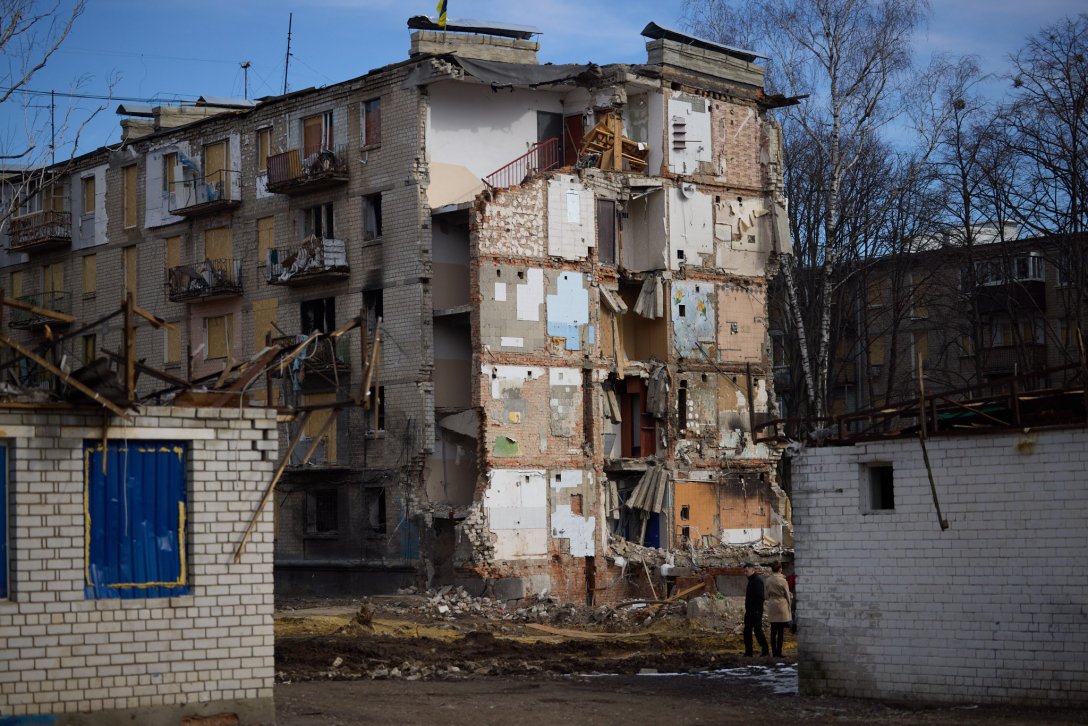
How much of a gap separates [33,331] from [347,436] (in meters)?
14.2

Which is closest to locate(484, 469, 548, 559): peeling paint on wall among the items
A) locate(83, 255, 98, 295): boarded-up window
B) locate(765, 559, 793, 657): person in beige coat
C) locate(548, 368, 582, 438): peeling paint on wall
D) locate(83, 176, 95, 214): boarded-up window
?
locate(548, 368, 582, 438): peeling paint on wall

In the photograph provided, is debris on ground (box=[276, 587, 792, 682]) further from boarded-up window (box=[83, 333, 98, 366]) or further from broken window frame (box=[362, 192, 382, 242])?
boarded-up window (box=[83, 333, 98, 366])

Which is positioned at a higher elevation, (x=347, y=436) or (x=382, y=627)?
(x=347, y=436)

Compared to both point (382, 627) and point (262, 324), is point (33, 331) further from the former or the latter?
point (382, 627)

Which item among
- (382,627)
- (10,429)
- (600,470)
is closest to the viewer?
(10,429)

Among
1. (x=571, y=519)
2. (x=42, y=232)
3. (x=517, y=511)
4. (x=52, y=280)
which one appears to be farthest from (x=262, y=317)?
(x=52, y=280)

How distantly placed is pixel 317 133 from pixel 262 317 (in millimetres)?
5385

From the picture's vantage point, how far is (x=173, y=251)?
154ft

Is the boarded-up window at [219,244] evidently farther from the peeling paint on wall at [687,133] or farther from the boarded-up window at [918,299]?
the boarded-up window at [918,299]

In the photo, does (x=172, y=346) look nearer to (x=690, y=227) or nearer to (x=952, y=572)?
(x=690, y=227)

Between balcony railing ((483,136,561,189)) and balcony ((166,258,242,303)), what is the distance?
8.40 metres

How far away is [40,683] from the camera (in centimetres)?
1591

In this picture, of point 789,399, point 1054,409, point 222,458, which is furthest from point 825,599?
point 789,399

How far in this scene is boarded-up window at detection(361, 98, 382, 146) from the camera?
4041 cm
